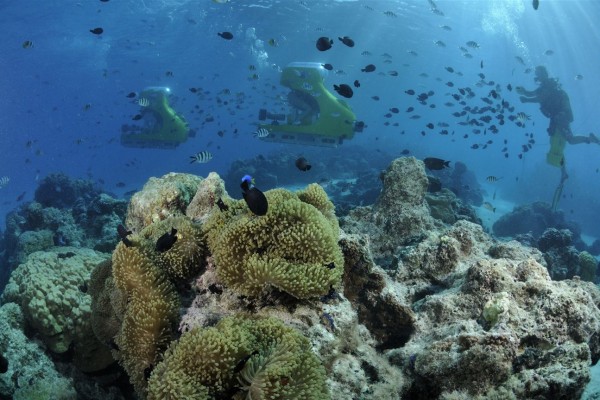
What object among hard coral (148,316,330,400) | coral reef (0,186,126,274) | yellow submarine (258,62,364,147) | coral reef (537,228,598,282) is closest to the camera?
hard coral (148,316,330,400)

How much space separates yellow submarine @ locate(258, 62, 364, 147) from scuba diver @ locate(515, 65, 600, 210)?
8.14 metres

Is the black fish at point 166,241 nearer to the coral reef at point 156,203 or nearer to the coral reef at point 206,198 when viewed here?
the coral reef at point 206,198

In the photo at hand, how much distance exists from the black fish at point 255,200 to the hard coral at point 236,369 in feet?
2.99

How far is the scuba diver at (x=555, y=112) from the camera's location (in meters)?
16.2

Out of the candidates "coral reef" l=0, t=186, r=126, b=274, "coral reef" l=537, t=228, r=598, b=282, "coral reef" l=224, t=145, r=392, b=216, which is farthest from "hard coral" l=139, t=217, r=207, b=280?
"coral reef" l=224, t=145, r=392, b=216

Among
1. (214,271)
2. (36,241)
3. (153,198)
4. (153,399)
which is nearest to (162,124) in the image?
(36,241)

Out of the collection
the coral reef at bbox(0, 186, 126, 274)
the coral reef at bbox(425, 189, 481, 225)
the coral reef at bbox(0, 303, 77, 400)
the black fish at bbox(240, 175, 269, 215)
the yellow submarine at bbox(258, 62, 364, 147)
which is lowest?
the coral reef at bbox(0, 186, 126, 274)

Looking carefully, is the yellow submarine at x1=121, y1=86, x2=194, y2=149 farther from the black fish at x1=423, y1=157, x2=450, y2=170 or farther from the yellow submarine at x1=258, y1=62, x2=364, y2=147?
the black fish at x1=423, y1=157, x2=450, y2=170

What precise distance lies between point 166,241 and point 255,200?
1002mm

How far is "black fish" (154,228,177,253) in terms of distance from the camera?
10.7 feet

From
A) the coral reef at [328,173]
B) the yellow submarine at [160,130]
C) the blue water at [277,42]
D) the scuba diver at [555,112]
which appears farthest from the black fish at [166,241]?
the blue water at [277,42]

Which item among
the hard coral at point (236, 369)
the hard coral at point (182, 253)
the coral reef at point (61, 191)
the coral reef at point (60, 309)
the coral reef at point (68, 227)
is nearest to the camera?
the hard coral at point (236, 369)

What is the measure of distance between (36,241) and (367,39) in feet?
134

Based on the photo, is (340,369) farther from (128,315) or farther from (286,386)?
(128,315)
